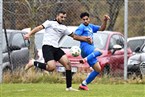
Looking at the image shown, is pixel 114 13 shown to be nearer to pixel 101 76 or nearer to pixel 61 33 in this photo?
pixel 101 76

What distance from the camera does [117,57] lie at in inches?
803

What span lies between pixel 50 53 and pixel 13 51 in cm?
542

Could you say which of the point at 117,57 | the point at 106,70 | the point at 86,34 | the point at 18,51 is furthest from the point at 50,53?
the point at 117,57

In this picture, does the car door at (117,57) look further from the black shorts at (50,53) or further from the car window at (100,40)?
the black shorts at (50,53)

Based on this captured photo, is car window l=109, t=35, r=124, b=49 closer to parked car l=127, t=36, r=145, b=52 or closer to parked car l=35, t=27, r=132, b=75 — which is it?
parked car l=35, t=27, r=132, b=75

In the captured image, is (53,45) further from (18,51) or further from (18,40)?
(18,40)

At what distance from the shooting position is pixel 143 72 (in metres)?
19.8

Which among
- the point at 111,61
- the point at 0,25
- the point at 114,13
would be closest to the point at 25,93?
the point at 0,25

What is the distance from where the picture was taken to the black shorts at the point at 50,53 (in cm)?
1505

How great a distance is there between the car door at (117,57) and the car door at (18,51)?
258 centimetres

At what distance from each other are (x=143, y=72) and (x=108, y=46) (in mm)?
1407

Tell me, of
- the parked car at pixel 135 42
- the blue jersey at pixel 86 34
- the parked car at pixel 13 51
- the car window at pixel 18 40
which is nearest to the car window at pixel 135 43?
the parked car at pixel 135 42

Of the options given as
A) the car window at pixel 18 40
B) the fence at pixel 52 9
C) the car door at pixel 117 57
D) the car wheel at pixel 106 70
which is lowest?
the car wheel at pixel 106 70

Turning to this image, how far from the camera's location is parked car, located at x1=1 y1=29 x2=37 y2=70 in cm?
2002
